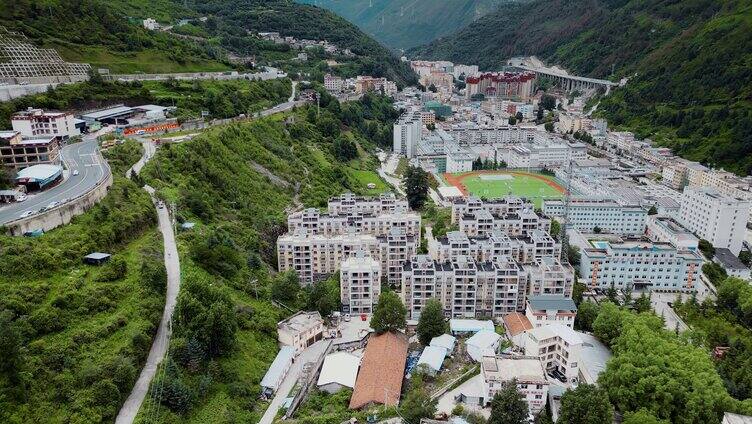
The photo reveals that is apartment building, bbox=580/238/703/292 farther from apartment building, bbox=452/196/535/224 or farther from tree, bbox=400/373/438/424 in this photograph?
tree, bbox=400/373/438/424

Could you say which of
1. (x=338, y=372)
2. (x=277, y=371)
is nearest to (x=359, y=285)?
(x=338, y=372)

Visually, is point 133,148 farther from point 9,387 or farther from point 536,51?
point 536,51

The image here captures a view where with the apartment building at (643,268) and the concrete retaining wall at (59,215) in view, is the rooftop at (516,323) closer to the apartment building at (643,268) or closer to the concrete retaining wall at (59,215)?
the apartment building at (643,268)

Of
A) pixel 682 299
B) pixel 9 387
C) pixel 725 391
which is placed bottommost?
pixel 682 299

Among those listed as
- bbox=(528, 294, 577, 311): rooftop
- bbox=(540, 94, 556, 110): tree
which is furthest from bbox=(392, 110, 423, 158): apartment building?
bbox=(528, 294, 577, 311): rooftop

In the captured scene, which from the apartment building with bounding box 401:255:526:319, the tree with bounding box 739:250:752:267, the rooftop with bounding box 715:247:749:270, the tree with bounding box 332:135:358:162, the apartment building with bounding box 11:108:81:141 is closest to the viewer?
the apartment building with bounding box 401:255:526:319

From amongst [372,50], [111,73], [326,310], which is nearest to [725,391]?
Result: [326,310]

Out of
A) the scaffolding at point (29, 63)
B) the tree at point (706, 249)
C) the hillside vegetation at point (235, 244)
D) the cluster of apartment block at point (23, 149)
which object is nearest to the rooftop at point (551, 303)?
the hillside vegetation at point (235, 244)
